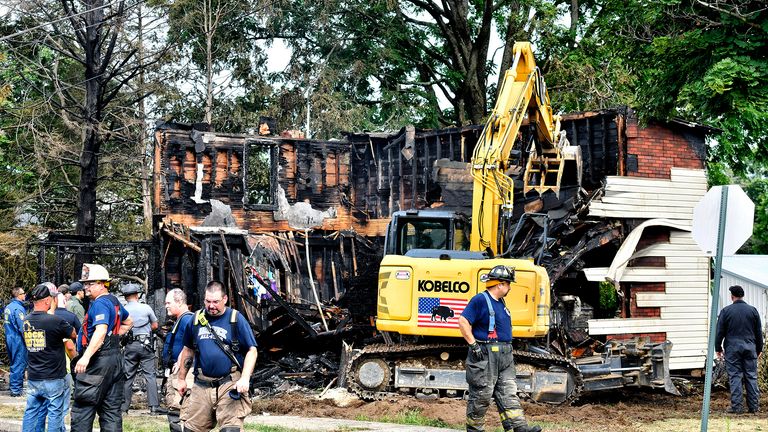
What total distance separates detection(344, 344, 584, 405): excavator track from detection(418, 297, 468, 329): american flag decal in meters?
0.57

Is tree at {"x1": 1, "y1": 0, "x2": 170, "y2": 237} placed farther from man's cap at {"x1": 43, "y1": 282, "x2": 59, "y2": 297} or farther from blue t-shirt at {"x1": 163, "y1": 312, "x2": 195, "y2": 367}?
blue t-shirt at {"x1": 163, "y1": 312, "x2": 195, "y2": 367}

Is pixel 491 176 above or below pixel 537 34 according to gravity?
below

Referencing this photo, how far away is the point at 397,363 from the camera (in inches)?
647

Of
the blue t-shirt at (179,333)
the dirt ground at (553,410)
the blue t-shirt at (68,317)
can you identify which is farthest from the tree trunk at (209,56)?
the blue t-shirt at (179,333)

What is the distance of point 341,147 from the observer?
27.1 metres

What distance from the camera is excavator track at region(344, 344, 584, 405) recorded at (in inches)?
632

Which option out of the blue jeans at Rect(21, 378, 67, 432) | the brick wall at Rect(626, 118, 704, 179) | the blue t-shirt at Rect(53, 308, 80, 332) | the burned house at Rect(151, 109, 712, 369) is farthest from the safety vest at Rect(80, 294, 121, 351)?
the brick wall at Rect(626, 118, 704, 179)

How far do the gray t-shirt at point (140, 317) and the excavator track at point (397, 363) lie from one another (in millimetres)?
3337

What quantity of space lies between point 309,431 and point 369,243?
12.8 meters

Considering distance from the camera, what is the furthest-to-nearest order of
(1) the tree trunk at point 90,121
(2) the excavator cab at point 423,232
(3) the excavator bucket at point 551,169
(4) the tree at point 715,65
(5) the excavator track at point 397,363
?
1. (1) the tree trunk at point 90,121
2. (3) the excavator bucket at point 551,169
3. (2) the excavator cab at point 423,232
4. (5) the excavator track at point 397,363
5. (4) the tree at point 715,65

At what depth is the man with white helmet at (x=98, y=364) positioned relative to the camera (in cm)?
1053

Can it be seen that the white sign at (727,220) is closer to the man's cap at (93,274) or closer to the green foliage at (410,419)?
the green foliage at (410,419)

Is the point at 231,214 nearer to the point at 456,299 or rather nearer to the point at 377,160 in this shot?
the point at 377,160

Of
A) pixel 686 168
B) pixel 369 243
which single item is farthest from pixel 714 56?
pixel 369 243
